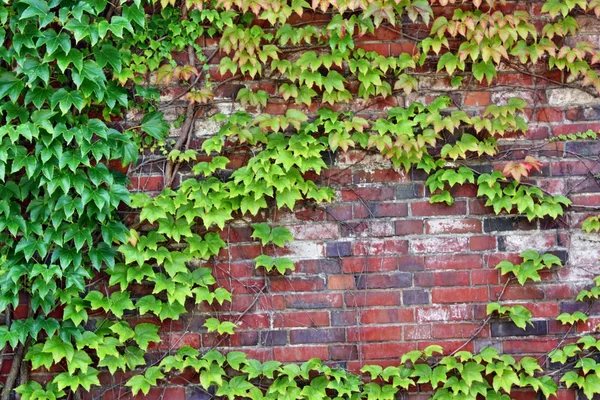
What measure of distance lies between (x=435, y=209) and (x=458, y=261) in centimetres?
25

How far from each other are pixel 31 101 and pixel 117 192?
53 cm

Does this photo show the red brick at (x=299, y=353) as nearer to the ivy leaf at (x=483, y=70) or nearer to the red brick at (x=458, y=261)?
the red brick at (x=458, y=261)

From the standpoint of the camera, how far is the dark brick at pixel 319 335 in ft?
9.24

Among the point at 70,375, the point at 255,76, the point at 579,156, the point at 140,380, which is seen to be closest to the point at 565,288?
the point at 579,156

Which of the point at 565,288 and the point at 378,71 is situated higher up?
the point at 378,71

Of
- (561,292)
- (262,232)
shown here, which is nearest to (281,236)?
(262,232)

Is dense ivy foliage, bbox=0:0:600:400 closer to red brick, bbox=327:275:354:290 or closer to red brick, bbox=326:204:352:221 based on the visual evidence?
red brick, bbox=326:204:352:221

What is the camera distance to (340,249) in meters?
2.83

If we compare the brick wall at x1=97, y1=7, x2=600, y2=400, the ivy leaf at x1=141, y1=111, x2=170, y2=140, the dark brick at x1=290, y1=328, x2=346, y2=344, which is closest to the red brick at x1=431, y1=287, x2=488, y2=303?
the brick wall at x1=97, y1=7, x2=600, y2=400

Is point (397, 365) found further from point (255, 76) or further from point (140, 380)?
point (255, 76)

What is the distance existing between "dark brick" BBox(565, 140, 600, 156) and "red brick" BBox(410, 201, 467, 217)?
1.74 feet

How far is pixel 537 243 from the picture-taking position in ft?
9.21

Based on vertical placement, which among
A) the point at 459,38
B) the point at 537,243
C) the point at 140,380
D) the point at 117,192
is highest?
the point at 459,38

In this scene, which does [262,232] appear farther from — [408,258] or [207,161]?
[408,258]
